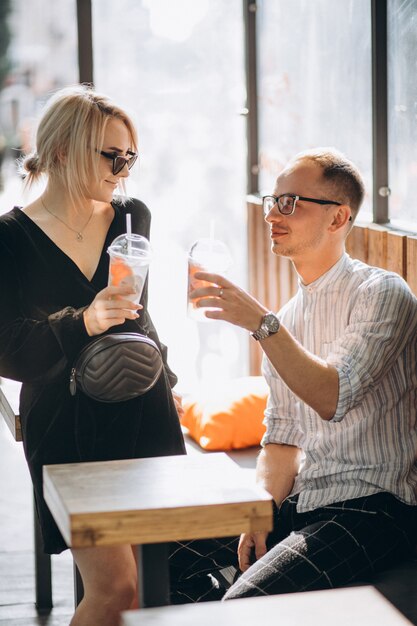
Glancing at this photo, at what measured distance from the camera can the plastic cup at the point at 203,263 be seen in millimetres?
2414

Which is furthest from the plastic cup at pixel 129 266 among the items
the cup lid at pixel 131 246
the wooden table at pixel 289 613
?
the wooden table at pixel 289 613

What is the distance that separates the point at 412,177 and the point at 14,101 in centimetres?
303

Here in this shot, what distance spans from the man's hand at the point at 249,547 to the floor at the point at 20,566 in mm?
963

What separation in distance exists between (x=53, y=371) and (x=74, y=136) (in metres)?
0.61

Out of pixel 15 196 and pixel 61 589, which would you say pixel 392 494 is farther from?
pixel 15 196

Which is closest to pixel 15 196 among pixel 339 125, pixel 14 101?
pixel 14 101

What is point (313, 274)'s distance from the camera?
2848 mm

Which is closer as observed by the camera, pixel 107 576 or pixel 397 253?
pixel 107 576

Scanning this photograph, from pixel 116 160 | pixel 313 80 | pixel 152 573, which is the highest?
pixel 313 80

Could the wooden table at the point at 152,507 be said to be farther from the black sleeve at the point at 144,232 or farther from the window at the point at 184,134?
the window at the point at 184,134

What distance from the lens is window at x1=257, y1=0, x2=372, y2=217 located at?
13.9 feet

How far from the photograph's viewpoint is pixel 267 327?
8.11 feet

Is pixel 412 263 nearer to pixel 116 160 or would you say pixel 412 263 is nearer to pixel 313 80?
pixel 116 160

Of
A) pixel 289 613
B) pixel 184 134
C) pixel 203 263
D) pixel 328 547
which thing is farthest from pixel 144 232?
pixel 184 134
